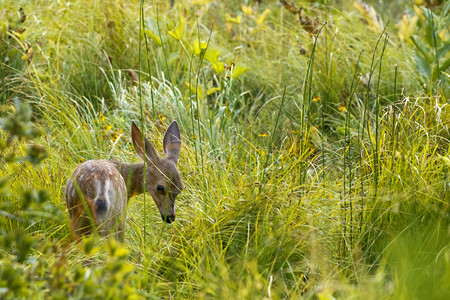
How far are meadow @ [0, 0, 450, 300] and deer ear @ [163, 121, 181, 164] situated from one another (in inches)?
7.0

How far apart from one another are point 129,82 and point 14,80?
3.37ft

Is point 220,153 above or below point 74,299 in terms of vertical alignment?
below

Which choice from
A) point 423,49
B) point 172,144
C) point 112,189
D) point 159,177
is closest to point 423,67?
point 423,49

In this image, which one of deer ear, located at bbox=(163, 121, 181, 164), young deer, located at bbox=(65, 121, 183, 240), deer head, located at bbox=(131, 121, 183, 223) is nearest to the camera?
young deer, located at bbox=(65, 121, 183, 240)

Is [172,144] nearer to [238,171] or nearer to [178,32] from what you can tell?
[238,171]

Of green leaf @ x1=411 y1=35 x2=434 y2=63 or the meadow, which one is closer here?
the meadow

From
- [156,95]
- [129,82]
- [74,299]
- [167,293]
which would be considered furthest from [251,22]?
[74,299]

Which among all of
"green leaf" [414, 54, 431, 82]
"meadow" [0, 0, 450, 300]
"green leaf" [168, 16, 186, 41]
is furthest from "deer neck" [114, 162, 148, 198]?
"green leaf" [414, 54, 431, 82]

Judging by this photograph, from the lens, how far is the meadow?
2867 millimetres

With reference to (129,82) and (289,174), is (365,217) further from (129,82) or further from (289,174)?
(129,82)

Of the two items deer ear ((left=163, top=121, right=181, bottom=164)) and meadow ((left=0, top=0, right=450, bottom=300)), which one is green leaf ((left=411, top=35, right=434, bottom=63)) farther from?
deer ear ((left=163, top=121, right=181, bottom=164))

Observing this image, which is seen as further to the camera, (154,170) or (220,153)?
(220,153)

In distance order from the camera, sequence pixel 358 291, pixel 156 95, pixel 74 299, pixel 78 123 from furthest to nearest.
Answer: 1. pixel 156 95
2. pixel 78 123
3. pixel 358 291
4. pixel 74 299

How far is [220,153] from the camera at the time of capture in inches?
184
